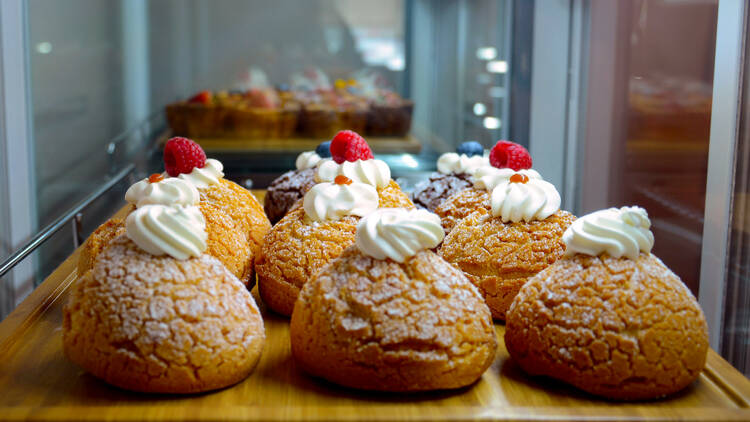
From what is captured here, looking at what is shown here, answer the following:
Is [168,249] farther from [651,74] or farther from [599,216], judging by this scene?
[651,74]

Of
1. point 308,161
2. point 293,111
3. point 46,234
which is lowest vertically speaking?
point 46,234

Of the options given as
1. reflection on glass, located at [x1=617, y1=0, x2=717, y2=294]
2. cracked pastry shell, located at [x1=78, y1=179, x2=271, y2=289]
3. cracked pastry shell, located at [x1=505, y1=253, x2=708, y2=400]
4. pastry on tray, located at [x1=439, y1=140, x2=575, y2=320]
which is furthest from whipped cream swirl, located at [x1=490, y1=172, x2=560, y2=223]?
cracked pastry shell, located at [x1=78, y1=179, x2=271, y2=289]

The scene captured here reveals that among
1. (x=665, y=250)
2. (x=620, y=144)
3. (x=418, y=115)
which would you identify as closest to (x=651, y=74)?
(x=620, y=144)

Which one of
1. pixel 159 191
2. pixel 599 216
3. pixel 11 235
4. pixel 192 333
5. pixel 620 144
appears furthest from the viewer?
pixel 11 235

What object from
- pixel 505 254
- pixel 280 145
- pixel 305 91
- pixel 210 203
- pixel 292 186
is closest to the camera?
pixel 505 254

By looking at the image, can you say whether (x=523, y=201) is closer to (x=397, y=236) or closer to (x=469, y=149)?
(x=397, y=236)

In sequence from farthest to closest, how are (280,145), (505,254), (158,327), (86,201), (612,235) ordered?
(280,145) < (86,201) < (505,254) < (612,235) < (158,327)

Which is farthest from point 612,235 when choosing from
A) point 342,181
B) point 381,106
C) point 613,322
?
point 381,106
